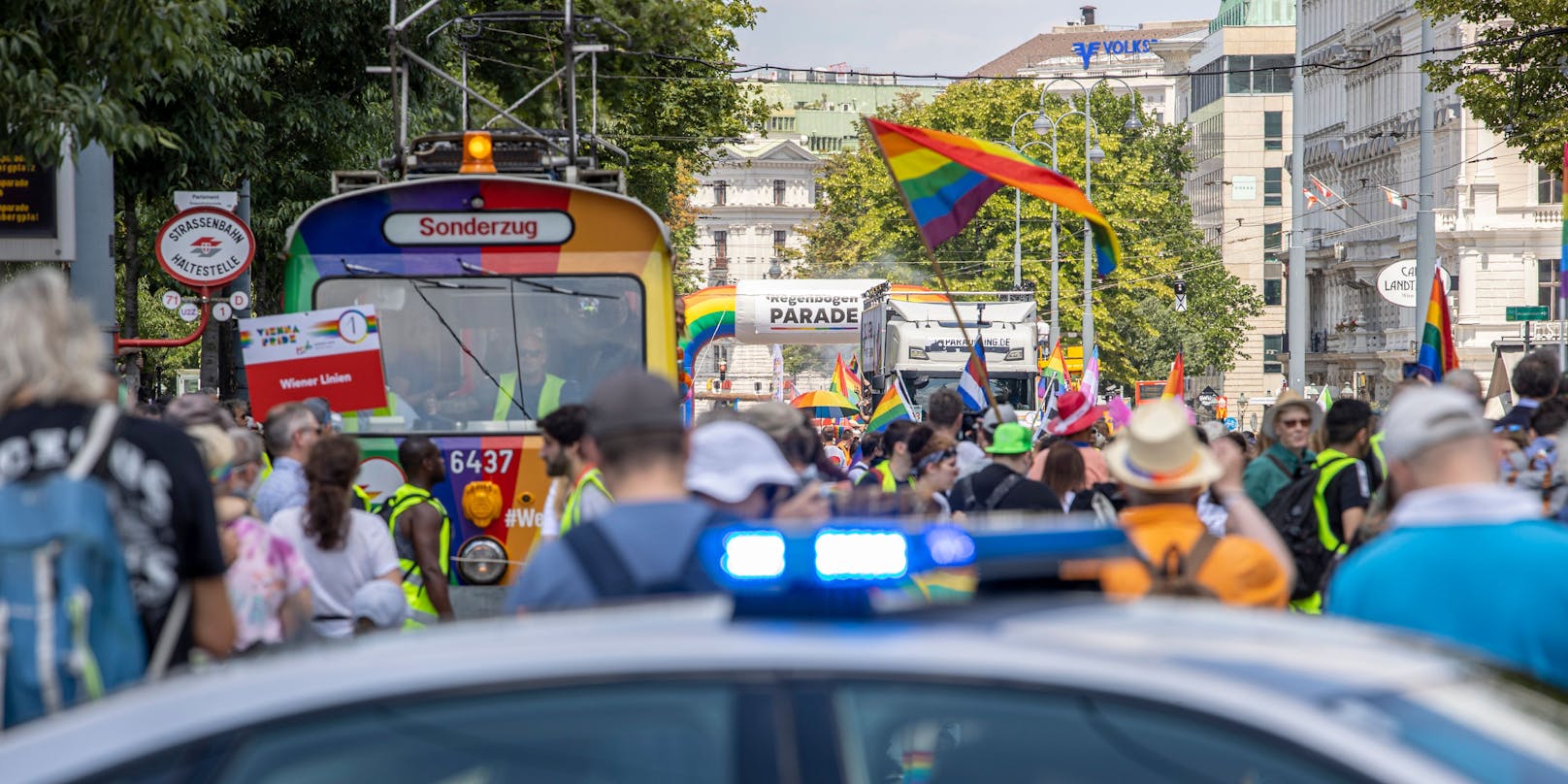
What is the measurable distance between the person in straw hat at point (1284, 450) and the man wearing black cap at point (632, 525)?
5229mm

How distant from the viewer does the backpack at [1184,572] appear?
438 centimetres

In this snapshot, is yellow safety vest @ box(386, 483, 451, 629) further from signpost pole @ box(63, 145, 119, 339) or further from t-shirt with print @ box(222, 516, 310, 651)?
signpost pole @ box(63, 145, 119, 339)

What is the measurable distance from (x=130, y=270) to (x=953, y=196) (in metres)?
14.5

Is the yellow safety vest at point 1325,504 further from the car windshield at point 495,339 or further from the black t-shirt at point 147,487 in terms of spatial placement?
the black t-shirt at point 147,487

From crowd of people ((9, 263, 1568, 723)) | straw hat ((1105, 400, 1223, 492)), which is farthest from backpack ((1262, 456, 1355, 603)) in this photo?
straw hat ((1105, 400, 1223, 492))

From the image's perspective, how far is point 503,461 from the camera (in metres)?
10.1

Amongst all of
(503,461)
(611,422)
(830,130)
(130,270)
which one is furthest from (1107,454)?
(830,130)

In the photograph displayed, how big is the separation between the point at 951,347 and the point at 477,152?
2126 centimetres

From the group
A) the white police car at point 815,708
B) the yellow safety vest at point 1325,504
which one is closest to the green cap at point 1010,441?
the yellow safety vest at point 1325,504

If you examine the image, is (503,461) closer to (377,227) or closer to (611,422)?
(377,227)

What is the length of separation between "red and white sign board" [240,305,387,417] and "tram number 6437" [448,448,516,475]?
0.59m

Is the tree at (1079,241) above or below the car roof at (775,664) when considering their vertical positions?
above

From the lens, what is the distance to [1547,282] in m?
58.9

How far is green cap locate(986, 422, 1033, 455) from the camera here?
347 inches
